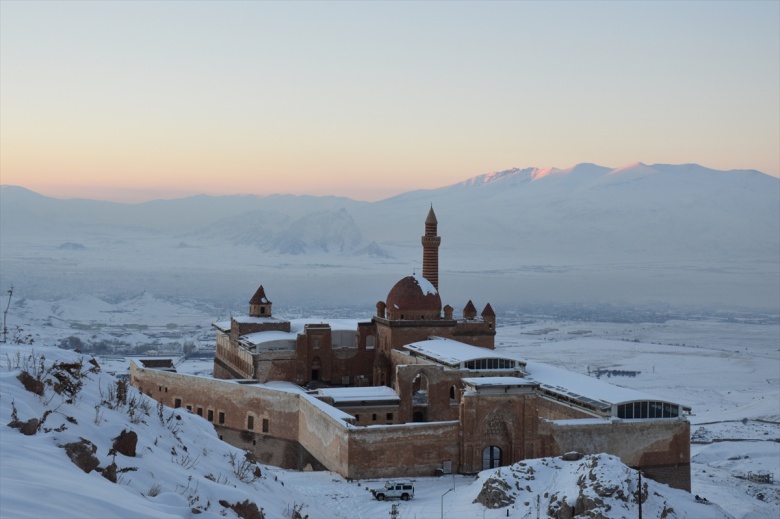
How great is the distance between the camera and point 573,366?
138250 millimetres

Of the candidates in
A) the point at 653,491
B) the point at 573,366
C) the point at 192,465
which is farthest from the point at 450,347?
the point at 573,366

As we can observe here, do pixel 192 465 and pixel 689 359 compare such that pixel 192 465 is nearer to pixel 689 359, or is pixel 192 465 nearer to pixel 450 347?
pixel 450 347

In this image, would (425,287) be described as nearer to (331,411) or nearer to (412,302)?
(412,302)

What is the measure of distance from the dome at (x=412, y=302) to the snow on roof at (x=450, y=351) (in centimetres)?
213

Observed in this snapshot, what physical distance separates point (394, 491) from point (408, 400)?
12.6 m

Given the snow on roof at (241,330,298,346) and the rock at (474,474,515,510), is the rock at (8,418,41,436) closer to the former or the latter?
the rock at (474,474,515,510)

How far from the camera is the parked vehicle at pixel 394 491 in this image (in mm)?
35375

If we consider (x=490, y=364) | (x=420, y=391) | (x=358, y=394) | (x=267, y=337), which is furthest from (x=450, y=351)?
→ (x=267, y=337)

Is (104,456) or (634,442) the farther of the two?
(634,442)

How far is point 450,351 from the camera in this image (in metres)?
51.6

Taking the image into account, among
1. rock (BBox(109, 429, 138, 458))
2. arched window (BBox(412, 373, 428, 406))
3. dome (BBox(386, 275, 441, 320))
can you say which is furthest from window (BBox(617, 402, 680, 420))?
rock (BBox(109, 429, 138, 458))

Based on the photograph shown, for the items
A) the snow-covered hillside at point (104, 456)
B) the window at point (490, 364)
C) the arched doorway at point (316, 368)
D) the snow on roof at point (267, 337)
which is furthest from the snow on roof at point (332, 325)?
the snow-covered hillside at point (104, 456)

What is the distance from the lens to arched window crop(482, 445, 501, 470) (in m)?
41.5

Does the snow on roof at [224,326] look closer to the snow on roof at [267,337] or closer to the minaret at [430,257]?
the snow on roof at [267,337]
